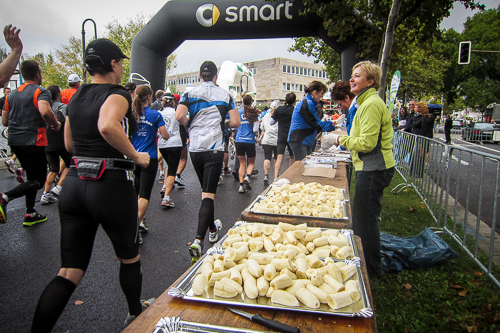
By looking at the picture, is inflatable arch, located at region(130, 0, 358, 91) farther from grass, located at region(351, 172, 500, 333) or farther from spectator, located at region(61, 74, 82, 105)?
grass, located at region(351, 172, 500, 333)

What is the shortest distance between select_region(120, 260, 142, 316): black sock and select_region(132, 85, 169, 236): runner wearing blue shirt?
6.71 feet

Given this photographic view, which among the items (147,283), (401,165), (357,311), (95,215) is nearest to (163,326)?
(357,311)

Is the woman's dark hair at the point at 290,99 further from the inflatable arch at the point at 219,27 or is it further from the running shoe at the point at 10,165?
the running shoe at the point at 10,165

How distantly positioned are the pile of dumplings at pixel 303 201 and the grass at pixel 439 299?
3.31ft

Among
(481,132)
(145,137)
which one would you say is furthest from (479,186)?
(481,132)

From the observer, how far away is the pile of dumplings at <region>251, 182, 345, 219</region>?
90.5 inches

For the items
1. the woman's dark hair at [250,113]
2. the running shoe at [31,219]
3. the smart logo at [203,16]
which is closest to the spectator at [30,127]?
the running shoe at [31,219]

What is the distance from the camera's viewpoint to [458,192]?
4.16 meters

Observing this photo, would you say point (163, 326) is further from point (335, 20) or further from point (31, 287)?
point (335, 20)

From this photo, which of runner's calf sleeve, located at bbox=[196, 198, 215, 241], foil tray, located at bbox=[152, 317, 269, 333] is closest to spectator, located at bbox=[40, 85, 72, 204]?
runner's calf sleeve, located at bbox=[196, 198, 215, 241]

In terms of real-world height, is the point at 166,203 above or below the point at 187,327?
below

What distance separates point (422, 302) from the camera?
277 cm

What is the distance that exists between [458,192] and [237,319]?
13.5 ft

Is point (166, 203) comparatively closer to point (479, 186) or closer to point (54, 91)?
point (54, 91)
